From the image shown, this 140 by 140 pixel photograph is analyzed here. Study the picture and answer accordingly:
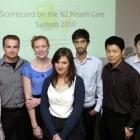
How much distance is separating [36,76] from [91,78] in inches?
20.7

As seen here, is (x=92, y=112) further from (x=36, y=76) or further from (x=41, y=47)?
(x=41, y=47)

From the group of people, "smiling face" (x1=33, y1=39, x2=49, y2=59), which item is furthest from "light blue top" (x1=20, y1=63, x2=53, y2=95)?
"smiling face" (x1=33, y1=39, x2=49, y2=59)

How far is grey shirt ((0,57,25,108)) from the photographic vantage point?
273cm

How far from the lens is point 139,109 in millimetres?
2557

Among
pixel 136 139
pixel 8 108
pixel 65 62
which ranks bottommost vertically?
pixel 136 139

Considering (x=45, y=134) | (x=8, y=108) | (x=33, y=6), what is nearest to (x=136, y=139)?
(x=45, y=134)

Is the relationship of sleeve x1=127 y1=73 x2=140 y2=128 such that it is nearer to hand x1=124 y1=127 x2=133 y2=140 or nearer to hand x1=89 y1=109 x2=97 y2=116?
hand x1=124 y1=127 x2=133 y2=140

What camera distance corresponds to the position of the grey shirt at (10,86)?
2.73 meters

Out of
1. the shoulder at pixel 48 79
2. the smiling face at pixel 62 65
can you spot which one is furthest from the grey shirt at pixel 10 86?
the smiling face at pixel 62 65

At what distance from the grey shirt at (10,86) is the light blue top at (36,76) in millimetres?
89

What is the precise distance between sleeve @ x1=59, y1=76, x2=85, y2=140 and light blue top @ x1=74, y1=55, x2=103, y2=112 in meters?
0.41

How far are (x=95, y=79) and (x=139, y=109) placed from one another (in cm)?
56

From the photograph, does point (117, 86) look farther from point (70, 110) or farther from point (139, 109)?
point (70, 110)

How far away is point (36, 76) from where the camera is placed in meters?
2.73
